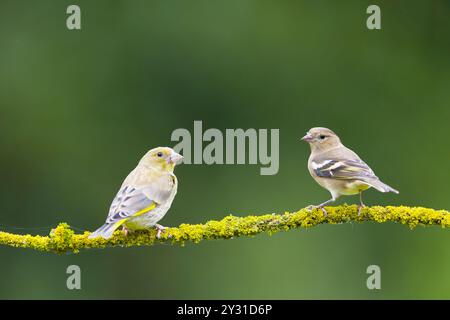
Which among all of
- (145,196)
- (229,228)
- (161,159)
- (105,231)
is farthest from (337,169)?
(105,231)

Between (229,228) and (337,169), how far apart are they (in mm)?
1155

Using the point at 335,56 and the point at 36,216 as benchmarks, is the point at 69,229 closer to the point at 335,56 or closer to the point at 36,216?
the point at 36,216

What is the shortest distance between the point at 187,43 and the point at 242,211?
214cm

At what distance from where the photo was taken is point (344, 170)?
213 inches

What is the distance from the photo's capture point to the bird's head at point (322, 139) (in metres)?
5.94

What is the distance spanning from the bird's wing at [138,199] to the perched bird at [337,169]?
3.52ft

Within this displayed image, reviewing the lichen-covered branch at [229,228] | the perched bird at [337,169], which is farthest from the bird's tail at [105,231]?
the perched bird at [337,169]

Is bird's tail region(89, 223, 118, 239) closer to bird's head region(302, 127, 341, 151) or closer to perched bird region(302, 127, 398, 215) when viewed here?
perched bird region(302, 127, 398, 215)

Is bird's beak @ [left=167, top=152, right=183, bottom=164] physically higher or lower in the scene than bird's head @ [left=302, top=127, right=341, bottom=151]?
lower

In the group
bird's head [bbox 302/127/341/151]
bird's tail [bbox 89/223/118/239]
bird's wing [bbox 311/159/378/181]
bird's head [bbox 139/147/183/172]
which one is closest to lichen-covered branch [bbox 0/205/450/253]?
bird's tail [bbox 89/223/118/239]

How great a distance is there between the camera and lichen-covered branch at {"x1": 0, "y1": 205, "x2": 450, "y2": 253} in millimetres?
4641

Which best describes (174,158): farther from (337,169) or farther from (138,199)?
(337,169)

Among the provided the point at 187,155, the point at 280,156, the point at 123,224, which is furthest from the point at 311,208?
the point at 280,156

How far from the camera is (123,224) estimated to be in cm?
490
